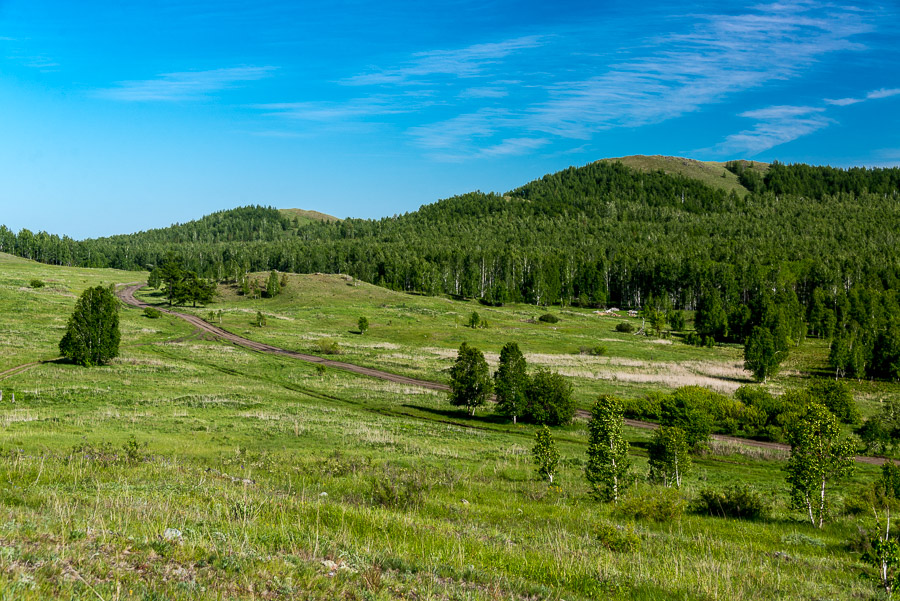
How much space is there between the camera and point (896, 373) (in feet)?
268

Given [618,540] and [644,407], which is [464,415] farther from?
[618,540]

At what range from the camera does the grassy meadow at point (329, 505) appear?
841 cm

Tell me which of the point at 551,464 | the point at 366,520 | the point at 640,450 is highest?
the point at 366,520

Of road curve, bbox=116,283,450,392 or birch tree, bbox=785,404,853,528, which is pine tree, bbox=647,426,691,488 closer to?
birch tree, bbox=785,404,853,528

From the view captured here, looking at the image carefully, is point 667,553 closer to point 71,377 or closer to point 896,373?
point 71,377

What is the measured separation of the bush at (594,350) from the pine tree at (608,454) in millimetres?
72730

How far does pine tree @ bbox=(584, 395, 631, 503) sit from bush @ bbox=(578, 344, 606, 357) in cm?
7273

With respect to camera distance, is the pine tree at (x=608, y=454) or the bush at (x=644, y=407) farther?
the bush at (x=644, y=407)

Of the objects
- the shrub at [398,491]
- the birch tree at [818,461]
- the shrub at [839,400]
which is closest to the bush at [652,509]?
the birch tree at [818,461]

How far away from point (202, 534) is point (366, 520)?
14.2ft

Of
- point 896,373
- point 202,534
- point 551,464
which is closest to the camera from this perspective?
point 202,534

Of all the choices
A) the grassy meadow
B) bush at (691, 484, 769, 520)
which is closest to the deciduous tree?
the grassy meadow

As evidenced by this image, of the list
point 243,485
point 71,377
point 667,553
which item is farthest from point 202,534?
point 71,377

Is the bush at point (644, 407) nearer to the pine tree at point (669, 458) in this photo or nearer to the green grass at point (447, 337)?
the green grass at point (447, 337)
